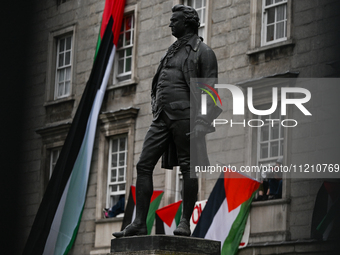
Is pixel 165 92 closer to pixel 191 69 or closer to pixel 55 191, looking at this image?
pixel 191 69

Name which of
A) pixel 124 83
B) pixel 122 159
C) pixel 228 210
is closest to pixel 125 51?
pixel 124 83

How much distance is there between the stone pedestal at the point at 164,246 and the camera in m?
7.93

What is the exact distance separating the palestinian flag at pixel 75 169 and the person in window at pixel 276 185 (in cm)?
635

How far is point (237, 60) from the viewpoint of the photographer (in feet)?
66.2

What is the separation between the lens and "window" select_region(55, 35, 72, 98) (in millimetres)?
25875

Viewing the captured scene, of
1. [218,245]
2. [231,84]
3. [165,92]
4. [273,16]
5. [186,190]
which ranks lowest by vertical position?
[218,245]

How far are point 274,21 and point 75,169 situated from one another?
7.05 m

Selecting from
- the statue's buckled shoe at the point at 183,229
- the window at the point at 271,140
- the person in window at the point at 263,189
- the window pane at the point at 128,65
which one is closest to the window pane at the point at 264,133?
the window at the point at 271,140

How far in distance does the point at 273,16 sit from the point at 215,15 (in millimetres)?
1871

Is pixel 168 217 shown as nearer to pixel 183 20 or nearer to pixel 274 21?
pixel 274 21

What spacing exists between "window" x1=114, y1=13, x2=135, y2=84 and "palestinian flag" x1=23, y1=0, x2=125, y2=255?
38 cm

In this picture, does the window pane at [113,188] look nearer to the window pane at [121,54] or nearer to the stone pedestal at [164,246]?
the window pane at [121,54]

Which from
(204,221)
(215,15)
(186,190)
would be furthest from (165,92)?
(215,15)

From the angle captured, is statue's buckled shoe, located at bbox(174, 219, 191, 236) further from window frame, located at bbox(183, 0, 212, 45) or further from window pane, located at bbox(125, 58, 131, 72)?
window pane, located at bbox(125, 58, 131, 72)
